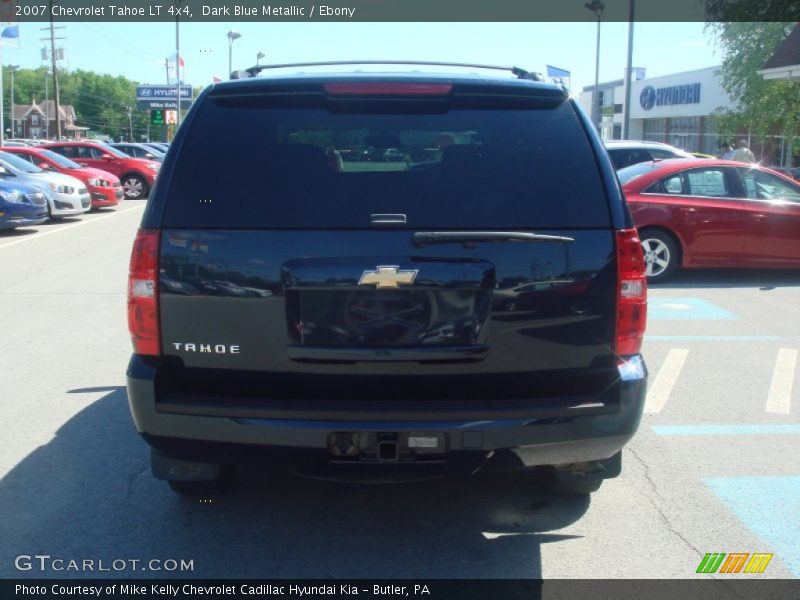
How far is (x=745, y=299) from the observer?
10484 mm

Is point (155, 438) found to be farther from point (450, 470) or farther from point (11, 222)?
point (11, 222)

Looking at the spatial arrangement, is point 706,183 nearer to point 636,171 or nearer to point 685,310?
point 636,171

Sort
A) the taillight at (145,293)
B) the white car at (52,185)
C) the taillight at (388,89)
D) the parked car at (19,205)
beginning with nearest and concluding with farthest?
the taillight at (145,293) < the taillight at (388,89) < the parked car at (19,205) < the white car at (52,185)

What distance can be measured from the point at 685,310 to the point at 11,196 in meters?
12.2

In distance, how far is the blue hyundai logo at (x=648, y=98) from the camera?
5019 centimetres

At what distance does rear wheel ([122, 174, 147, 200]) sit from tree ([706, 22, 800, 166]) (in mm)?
21429

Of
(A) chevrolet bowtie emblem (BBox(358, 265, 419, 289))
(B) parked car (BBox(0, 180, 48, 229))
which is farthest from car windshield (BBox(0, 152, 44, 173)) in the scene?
(A) chevrolet bowtie emblem (BBox(358, 265, 419, 289))

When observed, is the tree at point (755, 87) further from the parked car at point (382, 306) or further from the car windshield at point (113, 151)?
the parked car at point (382, 306)

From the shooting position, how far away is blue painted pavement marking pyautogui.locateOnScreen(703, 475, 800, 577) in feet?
13.2

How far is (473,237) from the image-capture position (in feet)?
11.3

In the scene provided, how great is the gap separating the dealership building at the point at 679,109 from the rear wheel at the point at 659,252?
79.9 ft


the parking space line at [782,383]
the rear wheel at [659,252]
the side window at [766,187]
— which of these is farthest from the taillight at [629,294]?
the side window at [766,187]

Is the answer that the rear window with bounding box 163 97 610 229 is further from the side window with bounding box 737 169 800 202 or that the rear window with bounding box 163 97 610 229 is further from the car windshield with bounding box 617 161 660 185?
the side window with bounding box 737 169 800 202

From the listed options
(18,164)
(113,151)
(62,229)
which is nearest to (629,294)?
(62,229)
